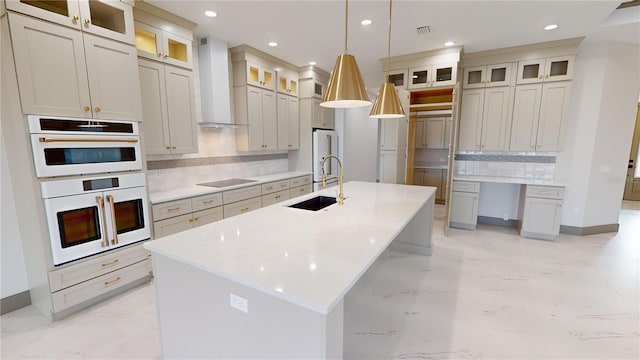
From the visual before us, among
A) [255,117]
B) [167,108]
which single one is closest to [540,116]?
[255,117]

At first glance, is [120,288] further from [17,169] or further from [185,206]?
[17,169]

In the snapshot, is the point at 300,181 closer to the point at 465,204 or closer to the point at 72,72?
the point at 465,204

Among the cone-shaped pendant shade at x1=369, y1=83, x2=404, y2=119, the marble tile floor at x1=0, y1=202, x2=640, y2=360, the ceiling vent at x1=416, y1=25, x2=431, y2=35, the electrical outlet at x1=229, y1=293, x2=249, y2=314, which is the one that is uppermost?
the ceiling vent at x1=416, y1=25, x2=431, y2=35

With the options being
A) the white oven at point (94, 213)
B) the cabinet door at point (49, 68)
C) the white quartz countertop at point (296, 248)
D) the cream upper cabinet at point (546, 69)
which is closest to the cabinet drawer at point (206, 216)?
the white oven at point (94, 213)

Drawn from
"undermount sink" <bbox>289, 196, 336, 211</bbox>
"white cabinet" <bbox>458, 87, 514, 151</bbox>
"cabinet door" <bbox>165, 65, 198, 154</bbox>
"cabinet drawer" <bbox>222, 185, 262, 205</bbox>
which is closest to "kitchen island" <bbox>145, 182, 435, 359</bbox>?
"undermount sink" <bbox>289, 196, 336, 211</bbox>

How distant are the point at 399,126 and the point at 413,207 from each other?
8.75 feet

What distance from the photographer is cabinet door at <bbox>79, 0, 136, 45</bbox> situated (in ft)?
7.53

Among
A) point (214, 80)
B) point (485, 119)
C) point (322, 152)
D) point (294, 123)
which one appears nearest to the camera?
point (214, 80)

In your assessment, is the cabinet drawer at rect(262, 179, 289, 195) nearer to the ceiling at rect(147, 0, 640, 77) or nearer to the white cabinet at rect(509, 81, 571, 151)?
the ceiling at rect(147, 0, 640, 77)

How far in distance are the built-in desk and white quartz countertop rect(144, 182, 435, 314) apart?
2610mm

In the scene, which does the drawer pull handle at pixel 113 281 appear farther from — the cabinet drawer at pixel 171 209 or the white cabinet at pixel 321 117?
the white cabinet at pixel 321 117

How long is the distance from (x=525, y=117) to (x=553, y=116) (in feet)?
1.09

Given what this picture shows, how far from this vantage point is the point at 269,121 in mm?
4465

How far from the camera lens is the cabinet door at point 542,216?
13.1 ft
